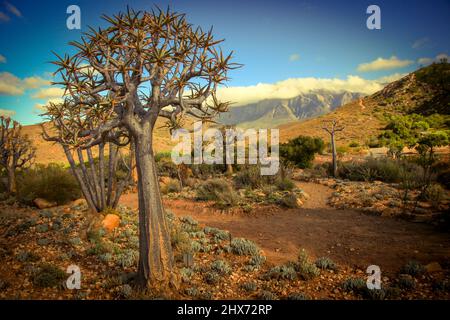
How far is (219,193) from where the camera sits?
35.9 feet

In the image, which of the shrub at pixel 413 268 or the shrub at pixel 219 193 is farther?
the shrub at pixel 219 193

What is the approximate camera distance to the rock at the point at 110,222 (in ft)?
25.1

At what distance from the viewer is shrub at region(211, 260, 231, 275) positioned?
5.23m

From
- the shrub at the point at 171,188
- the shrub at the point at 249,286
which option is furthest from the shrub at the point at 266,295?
the shrub at the point at 171,188

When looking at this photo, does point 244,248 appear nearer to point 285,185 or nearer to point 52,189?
point 285,185

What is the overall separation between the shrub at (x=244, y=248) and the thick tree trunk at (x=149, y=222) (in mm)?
2370

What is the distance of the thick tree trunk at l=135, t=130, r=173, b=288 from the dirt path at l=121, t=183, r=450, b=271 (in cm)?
272

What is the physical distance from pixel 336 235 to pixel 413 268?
2.38m

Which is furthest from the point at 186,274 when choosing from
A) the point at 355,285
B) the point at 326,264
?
the point at 355,285

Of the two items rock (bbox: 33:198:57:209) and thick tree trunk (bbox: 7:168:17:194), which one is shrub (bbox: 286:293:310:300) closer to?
rock (bbox: 33:198:57:209)

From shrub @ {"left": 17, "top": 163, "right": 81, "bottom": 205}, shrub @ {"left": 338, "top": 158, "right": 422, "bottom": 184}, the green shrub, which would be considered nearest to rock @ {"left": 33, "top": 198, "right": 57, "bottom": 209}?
shrub @ {"left": 17, "top": 163, "right": 81, "bottom": 205}

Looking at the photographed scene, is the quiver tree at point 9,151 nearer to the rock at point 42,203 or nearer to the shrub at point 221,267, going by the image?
the rock at point 42,203

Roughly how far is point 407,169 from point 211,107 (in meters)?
13.9
